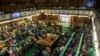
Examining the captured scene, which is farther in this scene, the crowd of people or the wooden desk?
the wooden desk

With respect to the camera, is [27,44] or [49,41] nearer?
[27,44]

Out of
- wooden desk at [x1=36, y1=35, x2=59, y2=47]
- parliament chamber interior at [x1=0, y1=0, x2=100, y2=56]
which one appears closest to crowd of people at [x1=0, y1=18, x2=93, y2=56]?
parliament chamber interior at [x1=0, y1=0, x2=100, y2=56]

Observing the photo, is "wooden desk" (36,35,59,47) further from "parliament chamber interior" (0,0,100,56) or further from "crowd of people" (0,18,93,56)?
"crowd of people" (0,18,93,56)

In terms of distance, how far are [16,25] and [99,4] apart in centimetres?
1632

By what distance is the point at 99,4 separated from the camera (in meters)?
26.7

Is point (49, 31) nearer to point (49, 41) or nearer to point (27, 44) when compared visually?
point (49, 41)

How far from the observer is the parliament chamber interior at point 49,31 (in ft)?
33.5

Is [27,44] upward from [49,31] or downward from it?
upward

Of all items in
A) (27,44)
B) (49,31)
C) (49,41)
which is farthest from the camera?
(49,31)

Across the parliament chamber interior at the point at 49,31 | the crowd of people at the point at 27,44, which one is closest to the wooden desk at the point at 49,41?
the parliament chamber interior at the point at 49,31

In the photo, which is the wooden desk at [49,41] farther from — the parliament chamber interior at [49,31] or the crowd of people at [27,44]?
the crowd of people at [27,44]

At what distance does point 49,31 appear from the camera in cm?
1811

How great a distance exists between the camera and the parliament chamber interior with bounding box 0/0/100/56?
10.2 m

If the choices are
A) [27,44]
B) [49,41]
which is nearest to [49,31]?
[49,41]
